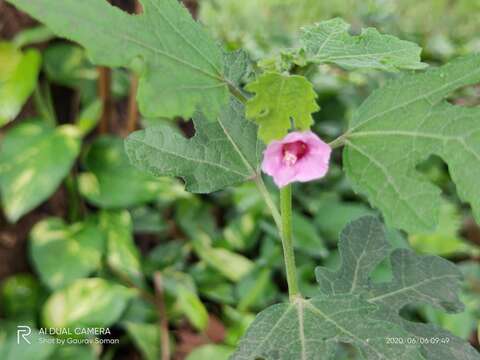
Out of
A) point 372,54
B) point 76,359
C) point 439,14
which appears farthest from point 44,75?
point 439,14

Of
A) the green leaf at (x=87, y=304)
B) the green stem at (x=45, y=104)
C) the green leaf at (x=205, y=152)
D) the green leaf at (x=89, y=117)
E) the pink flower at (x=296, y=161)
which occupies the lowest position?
the pink flower at (x=296, y=161)

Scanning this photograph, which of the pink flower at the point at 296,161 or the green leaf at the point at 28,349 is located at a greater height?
the green leaf at the point at 28,349

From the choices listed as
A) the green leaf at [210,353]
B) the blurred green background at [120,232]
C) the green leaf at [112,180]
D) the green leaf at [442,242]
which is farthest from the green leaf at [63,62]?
the green leaf at [442,242]

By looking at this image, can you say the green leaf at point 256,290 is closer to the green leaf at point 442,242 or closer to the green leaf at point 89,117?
the green leaf at point 442,242

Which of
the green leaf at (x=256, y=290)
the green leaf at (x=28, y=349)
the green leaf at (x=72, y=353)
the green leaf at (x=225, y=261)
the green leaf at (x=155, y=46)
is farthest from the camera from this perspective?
the green leaf at (x=225, y=261)

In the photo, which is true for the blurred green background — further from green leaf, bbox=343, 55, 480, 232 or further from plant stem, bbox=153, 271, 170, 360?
green leaf, bbox=343, 55, 480, 232

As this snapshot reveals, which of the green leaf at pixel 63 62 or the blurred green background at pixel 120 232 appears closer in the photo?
the blurred green background at pixel 120 232

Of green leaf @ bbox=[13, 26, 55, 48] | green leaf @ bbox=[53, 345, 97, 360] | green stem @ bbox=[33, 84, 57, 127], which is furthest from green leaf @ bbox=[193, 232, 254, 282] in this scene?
green leaf @ bbox=[13, 26, 55, 48]
